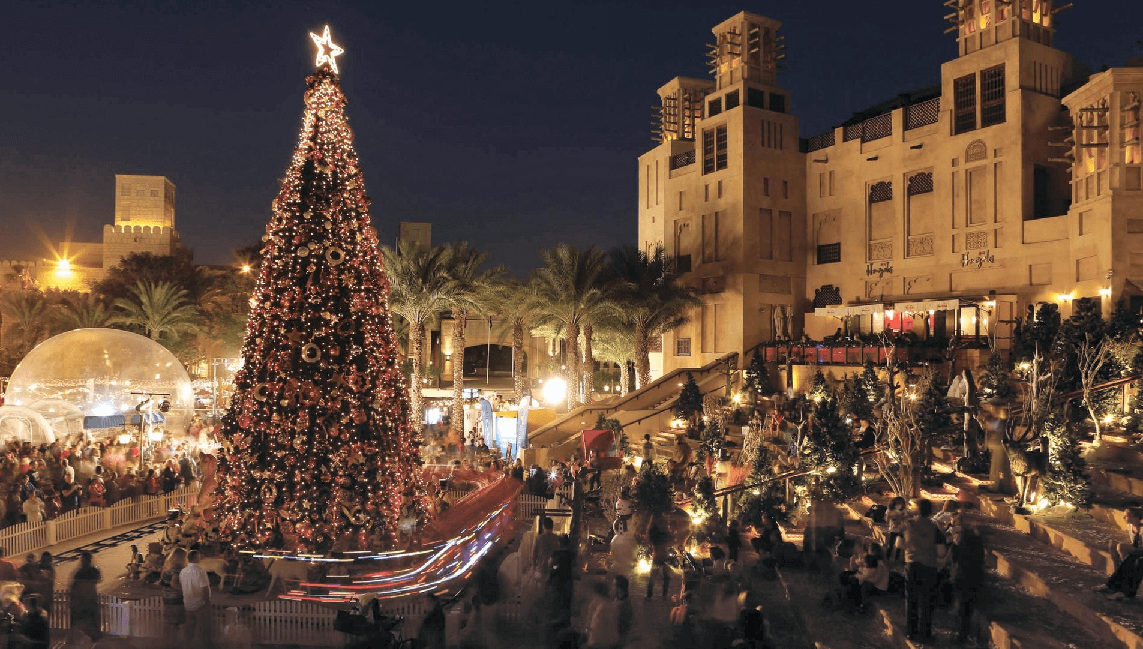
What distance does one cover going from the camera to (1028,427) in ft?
47.6

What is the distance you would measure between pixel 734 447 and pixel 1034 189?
50.7ft

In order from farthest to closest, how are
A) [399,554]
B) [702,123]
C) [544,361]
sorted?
[544,361] → [702,123] → [399,554]

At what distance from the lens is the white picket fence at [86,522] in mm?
13156

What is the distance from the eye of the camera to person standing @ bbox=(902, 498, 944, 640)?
24.8ft

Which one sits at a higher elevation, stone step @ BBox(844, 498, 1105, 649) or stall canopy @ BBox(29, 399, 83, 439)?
stall canopy @ BBox(29, 399, 83, 439)

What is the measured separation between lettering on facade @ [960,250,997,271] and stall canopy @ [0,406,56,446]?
2936 centimetres

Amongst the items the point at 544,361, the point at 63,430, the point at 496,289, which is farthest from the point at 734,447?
the point at 544,361

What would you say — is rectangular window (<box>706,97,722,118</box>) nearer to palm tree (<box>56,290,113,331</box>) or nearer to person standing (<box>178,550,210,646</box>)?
palm tree (<box>56,290,113,331</box>)

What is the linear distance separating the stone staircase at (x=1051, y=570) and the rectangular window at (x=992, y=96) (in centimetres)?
1715

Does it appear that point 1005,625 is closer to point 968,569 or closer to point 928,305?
point 968,569

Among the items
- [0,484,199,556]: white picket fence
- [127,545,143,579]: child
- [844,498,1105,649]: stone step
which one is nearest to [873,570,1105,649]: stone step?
[844,498,1105,649]: stone step

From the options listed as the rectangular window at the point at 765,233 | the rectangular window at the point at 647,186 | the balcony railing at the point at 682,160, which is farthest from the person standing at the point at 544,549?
the rectangular window at the point at 647,186

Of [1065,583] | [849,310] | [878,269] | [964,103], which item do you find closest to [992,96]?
[964,103]

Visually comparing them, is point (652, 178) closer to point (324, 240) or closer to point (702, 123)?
point (702, 123)
